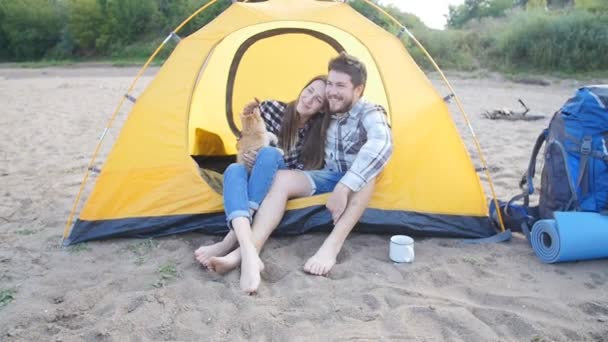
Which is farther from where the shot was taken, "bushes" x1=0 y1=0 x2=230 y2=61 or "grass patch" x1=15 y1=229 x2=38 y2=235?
"bushes" x1=0 y1=0 x2=230 y2=61

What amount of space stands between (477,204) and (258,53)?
1902 millimetres

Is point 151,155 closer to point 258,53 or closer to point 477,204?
point 258,53

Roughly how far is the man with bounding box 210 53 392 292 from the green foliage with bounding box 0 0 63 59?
2397cm

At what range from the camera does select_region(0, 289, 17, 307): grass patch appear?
230 cm

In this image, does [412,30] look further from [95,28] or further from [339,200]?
[339,200]

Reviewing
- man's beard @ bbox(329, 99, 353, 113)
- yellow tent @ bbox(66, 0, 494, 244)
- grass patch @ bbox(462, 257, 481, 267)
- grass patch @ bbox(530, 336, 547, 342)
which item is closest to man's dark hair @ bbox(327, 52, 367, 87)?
man's beard @ bbox(329, 99, 353, 113)

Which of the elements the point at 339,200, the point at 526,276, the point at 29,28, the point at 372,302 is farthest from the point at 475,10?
the point at 372,302

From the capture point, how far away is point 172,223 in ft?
9.76

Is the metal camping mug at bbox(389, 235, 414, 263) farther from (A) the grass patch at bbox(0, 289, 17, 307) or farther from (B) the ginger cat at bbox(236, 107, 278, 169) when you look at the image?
(A) the grass patch at bbox(0, 289, 17, 307)

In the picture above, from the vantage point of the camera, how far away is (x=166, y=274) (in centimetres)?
252

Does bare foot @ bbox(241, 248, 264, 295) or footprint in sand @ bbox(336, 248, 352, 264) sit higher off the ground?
bare foot @ bbox(241, 248, 264, 295)

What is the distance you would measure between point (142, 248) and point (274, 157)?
33.8 inches

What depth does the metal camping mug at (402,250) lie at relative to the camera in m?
2.63

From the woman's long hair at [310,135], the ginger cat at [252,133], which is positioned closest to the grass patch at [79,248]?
the ginger cat at [252,133]
